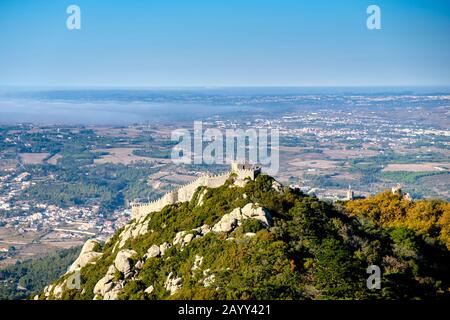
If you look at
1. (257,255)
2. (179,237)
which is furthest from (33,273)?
(257,255)

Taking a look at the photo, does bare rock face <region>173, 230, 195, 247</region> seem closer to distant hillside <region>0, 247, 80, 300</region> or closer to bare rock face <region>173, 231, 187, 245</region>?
bare rock face <region>173, 231, 187, 245</region>

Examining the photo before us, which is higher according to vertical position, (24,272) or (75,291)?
(75,291)

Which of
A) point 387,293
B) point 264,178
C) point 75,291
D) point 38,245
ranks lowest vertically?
point 38,245

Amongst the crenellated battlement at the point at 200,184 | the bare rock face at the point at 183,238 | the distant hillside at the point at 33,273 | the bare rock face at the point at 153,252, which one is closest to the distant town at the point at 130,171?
the distant hillside at the point at 33,273
